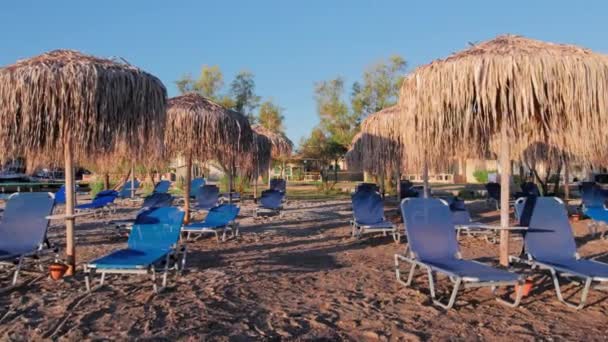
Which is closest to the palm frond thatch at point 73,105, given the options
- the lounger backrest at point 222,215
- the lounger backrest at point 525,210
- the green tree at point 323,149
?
the lounger backrest at point 222,215

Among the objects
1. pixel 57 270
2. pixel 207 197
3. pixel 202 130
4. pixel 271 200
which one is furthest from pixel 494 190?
pixel 57 270

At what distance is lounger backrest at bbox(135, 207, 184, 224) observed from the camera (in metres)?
5.70

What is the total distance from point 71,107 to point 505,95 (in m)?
4.42

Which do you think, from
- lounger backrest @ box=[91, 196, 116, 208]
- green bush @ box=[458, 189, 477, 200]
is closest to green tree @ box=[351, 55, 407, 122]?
green bush @ box=[458, 189, 477, 200]

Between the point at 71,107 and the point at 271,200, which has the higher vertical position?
the point at 71,107

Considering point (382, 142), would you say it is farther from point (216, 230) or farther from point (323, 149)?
point (323, 149)

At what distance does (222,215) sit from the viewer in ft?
27.9

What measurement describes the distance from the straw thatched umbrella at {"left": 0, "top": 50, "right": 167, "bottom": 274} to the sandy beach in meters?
1.38

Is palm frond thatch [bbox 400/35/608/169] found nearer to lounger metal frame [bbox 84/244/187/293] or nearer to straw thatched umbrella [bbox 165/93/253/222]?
lounger metal frame [bbox 84/244/187/293]

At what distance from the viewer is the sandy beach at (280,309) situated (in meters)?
3.65

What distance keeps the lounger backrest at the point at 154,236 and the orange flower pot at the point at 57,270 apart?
0.71 m

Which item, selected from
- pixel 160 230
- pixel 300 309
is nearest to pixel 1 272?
pixel 160 230

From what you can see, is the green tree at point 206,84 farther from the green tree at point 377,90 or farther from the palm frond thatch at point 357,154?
the palm frond thatch at point 357,154

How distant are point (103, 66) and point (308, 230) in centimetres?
578
